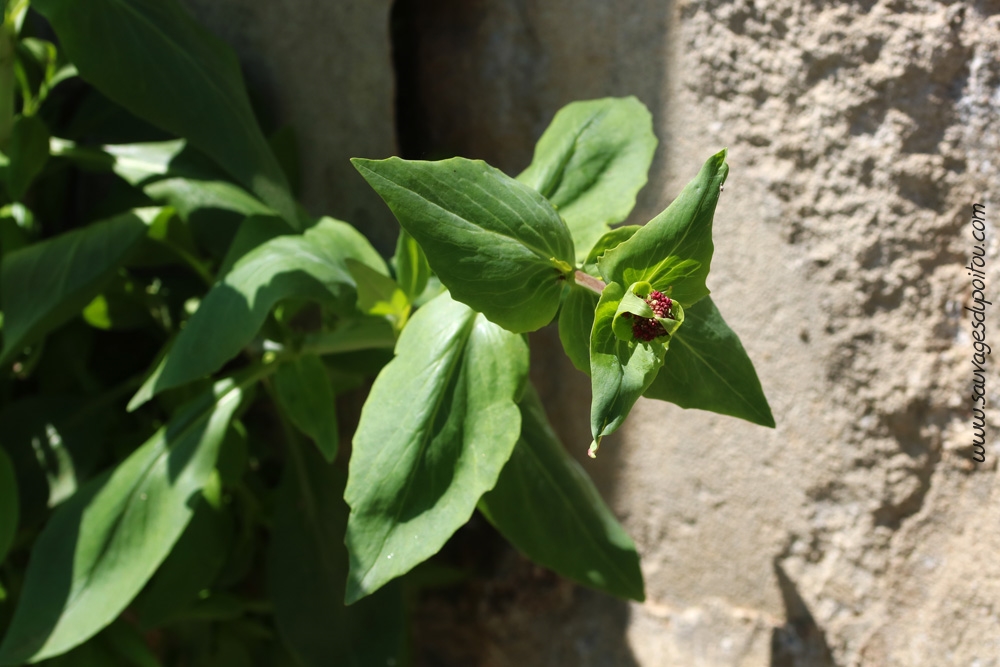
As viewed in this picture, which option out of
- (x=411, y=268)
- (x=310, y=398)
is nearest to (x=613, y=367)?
(x=411, y=268)

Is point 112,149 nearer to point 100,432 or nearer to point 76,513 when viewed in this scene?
point 100,432

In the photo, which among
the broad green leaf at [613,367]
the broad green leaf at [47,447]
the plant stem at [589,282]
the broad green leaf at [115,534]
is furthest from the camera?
the broad green leaf at [47,447]

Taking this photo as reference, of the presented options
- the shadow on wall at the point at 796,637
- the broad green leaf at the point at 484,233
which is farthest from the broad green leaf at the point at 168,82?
the shadow on wall at the point at 796,637

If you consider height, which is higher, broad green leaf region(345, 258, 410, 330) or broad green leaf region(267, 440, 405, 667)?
broad green leaf region(345, 258, 410, 330)

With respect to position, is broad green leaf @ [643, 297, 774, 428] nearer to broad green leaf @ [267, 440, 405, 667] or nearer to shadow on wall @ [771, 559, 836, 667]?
shadow on wall @ [771, 559, 836, 667]

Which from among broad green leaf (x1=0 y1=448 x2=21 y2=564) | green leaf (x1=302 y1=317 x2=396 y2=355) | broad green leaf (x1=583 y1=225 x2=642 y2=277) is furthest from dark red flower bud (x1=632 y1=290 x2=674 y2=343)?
broad green leaf (x1=0 y1=448 x2=21 y2=564)

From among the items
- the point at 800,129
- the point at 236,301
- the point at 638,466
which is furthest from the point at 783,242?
the point at 236,301

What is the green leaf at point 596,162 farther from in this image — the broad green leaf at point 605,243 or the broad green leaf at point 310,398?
the broad green leaf at point 310,398
